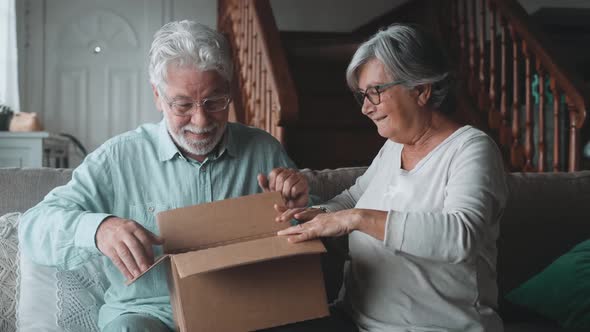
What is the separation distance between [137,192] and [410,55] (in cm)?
76

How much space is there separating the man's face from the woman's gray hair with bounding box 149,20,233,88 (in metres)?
0.02

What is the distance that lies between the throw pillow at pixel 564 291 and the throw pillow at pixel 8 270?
148 cm

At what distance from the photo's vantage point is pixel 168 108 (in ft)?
5.18

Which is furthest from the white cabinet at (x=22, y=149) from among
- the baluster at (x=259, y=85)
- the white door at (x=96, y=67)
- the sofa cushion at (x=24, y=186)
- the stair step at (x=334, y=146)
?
the sofa cushion at (x=24, y=186)

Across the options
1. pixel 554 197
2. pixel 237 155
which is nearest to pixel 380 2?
pixel 554 197

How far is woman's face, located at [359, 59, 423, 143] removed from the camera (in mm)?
1425

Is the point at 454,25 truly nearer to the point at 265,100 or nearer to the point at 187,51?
the point at 265,100

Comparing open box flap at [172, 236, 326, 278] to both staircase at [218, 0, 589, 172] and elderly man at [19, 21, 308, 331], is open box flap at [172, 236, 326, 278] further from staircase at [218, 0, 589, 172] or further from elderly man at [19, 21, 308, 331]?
staircase at [218, 0, 589, 172]

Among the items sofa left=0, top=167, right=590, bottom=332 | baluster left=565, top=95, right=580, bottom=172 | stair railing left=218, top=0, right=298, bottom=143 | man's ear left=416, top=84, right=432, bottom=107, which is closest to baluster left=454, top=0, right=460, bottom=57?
baluster left=565, top=95, right=580, bottom=172

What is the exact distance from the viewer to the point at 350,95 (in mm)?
4098

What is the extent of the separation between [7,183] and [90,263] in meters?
0.44

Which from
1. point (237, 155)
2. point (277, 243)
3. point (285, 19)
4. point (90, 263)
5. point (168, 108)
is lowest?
point (90, 263)

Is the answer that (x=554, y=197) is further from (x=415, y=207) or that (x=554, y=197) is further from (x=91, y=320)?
(x=91, y=320)

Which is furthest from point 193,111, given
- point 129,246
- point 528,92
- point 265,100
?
point 528,92
